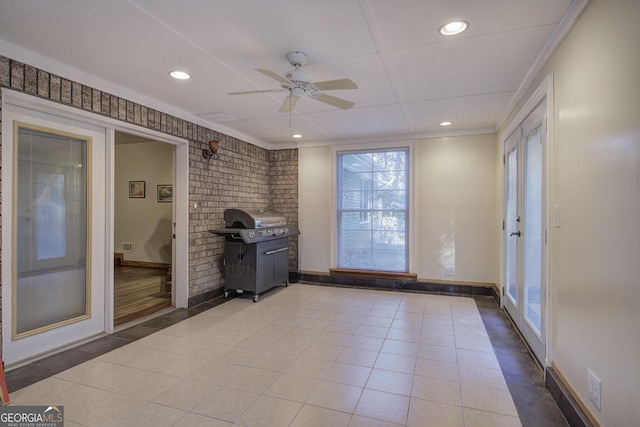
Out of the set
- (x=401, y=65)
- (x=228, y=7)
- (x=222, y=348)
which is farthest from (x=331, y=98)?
(x=222, y=348)

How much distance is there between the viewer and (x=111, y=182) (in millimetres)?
3178

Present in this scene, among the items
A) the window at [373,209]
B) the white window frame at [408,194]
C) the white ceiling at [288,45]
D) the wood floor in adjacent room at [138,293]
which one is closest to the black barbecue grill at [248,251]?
the wood floor in adjacent room at [138,293]

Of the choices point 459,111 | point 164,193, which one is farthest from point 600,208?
point 164,193

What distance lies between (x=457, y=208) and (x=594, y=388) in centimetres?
331

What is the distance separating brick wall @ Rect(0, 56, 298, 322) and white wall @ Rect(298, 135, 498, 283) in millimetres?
2101

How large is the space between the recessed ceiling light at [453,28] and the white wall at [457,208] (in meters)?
2.82

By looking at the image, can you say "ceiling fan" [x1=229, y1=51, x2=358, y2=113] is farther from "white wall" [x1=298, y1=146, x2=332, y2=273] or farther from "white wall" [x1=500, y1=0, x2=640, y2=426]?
"white wall" [x1=298, y1=146, x2=332, y2=273]

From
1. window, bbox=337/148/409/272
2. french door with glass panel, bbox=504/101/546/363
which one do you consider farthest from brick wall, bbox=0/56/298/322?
french door with glass panel, bbox=504/101/546/363

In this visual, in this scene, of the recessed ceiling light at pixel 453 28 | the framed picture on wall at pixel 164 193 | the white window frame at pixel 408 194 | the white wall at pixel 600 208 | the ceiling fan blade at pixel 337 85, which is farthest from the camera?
the framed picture on wall at pixel 164 193

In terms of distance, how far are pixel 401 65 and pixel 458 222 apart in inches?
112

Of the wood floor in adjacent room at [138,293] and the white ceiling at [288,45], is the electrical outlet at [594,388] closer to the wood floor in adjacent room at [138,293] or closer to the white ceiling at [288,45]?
the white ceiling at [288,45]

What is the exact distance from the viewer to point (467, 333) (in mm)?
3215

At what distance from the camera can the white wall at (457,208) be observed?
460cm

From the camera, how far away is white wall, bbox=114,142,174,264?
6.46 meters
